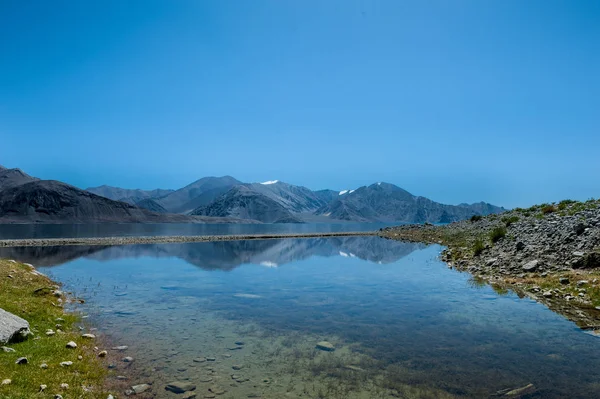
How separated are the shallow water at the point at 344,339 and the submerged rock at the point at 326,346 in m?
0.33

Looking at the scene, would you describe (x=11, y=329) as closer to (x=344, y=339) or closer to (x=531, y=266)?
(x=344, y=339)

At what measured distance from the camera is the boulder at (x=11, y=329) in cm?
1220

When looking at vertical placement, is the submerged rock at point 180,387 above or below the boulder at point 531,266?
below

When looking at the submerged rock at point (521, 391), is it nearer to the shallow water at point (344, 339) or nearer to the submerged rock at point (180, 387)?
the shallow water at point (344, 339)

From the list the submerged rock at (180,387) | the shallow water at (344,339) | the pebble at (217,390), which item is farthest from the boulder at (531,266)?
the submerged rock at (180,387)

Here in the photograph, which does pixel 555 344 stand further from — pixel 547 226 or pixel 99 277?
pixel 99 277

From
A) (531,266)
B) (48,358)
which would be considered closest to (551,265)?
(531,266)

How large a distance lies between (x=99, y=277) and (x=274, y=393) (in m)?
30.2

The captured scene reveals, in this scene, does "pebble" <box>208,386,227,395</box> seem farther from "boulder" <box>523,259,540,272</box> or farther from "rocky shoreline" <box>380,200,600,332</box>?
"boulder" <box>523,259,540,272</box>

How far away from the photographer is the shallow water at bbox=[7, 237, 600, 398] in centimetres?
1195

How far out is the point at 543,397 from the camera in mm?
10977

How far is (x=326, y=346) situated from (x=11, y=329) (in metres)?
11.8

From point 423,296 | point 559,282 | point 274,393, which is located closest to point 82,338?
point 274,393

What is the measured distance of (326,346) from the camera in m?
15.6
